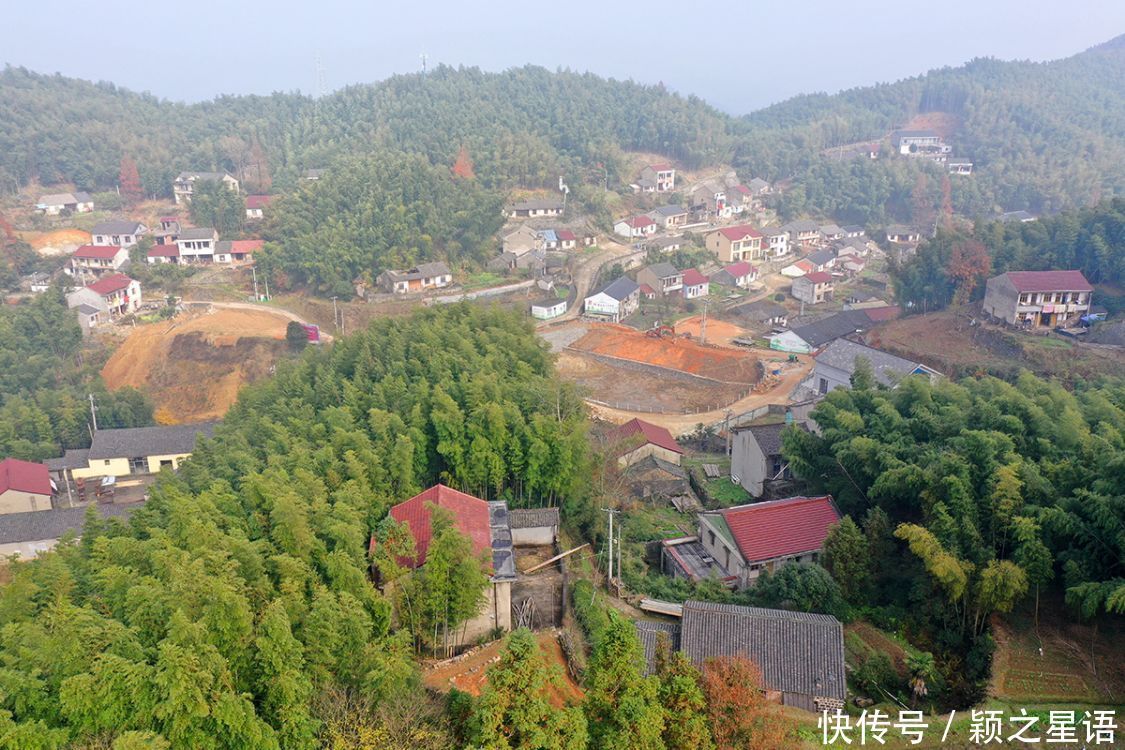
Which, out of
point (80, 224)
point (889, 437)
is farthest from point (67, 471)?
point (80, 224)

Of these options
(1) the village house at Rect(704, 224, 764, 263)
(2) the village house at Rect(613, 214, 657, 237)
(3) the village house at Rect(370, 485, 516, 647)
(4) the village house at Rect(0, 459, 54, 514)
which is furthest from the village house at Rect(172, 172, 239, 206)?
(3) the village house at Rect(370, 485, 516, 647)

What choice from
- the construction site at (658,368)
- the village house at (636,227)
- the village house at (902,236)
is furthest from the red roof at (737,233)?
the village house at (902,236)

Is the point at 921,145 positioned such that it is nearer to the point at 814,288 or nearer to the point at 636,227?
the point at 636,227

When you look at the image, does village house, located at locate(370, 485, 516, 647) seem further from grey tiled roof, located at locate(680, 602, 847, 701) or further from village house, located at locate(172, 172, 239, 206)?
village house, located at locate(172, 172, 239, 206)

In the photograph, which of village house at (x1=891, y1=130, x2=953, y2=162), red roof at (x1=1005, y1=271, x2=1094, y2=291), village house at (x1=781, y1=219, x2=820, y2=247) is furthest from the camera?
village house at (x1=891, y1=130, x2=953, y2=162)

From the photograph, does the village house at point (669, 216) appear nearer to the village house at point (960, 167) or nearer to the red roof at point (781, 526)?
the village house at point (960, 167)
